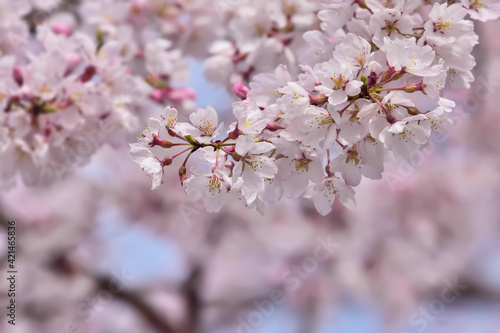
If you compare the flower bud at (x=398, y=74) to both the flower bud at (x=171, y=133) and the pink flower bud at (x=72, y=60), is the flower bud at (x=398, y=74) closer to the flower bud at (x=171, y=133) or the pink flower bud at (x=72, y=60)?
the flower bud at (x=171, y=133)

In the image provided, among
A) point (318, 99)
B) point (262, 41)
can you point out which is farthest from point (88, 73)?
point (318, 99)

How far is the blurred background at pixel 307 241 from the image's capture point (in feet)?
9.70

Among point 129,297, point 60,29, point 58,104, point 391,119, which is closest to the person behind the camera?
point 391,119

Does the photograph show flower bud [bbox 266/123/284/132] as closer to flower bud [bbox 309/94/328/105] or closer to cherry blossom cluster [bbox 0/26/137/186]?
flower bud [bbox 309/94/328/105]

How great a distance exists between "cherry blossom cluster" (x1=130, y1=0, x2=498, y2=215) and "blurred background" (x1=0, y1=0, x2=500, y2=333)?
2163mm

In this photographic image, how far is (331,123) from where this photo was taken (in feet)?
2.11

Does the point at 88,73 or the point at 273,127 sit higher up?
the point at 273,127

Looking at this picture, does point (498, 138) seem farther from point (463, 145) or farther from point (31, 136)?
point (31, 136)

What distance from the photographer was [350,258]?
9.98 feet

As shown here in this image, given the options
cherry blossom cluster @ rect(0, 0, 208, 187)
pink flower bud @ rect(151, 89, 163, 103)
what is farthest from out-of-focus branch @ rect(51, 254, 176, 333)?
pink flower bud @ rect(151, 89, 163, 103)

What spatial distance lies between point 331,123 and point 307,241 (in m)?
2.60

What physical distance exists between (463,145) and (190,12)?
90.5 inches

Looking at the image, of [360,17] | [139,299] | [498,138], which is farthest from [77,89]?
[498,138]

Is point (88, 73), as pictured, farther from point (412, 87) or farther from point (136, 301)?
point (136, 301)
